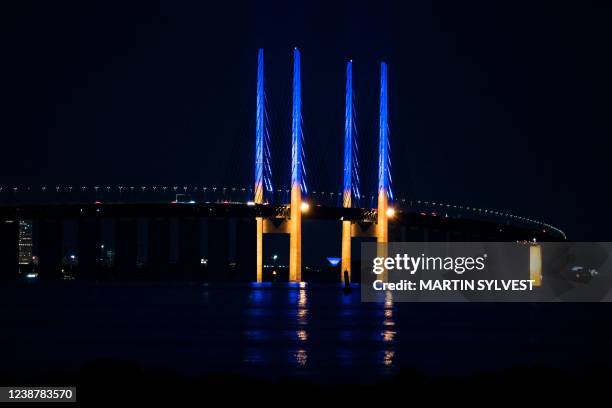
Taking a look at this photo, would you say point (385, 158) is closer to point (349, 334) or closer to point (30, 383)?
point (349, 334)

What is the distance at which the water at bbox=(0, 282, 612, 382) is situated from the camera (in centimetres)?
1515

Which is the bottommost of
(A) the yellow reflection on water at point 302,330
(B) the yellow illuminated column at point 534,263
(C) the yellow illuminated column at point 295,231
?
(A) the yellow reflection on water at point 302,330

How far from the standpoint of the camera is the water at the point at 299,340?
15.1 meters

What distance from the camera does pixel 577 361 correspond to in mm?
16234

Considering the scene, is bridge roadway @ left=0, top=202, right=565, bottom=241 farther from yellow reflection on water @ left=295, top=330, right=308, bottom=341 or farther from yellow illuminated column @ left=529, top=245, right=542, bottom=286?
yellow reflection on water @ left=295, top=330, right=308, bottom=341

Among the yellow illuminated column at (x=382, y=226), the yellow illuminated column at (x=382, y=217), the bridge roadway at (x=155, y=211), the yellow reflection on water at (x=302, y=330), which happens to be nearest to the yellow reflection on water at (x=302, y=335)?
the yellow reflection on water at (x=302, y=330)

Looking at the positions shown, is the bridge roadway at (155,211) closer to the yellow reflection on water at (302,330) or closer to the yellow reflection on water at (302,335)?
the yellow reflection on water at (302,330)

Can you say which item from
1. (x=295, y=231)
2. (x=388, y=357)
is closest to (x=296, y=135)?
(x=295, y=231)

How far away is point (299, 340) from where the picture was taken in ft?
64.0

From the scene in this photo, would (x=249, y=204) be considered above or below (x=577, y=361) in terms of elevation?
above

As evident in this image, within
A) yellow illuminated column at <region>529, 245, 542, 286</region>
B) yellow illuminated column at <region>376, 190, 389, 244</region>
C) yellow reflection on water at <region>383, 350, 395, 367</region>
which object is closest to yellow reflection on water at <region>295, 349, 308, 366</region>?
yellow reflection on water at <region>383, 350, 395, 367</region>

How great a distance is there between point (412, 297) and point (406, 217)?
5672 mm

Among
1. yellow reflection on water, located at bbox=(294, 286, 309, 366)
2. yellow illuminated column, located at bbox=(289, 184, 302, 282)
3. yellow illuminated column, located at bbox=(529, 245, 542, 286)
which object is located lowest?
yellow reflection on water, located at bbox=(294, 286, 309, 366)

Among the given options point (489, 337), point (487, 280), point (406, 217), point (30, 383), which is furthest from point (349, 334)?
point (487, 280)
